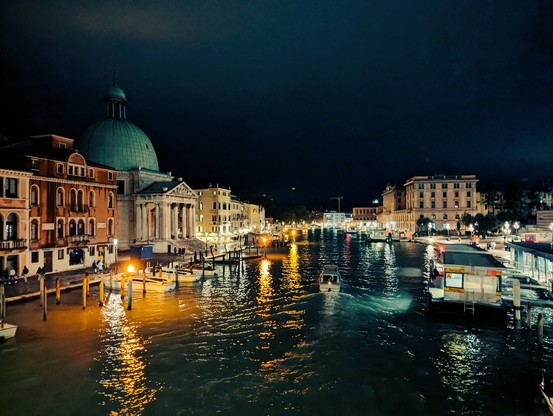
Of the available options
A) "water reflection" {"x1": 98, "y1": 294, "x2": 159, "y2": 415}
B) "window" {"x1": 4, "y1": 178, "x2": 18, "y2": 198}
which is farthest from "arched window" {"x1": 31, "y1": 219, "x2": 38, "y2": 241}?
"water reflection" {"x1": 98, "y1": 294, "x2": 159, "y2": 415}

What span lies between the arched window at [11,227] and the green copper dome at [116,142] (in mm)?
34770

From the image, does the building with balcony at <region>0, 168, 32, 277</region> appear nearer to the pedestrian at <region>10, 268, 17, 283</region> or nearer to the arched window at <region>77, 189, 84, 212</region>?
the pedestrian at <region>10, 268, 17, 283</region>

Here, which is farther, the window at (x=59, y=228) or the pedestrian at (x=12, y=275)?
the window at (x=59, y=228)

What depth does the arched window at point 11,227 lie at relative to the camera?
35469 mm

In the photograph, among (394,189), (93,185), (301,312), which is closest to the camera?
(301,312)

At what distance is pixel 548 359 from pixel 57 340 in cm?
2755

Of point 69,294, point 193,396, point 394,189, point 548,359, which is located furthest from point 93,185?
point 394,189

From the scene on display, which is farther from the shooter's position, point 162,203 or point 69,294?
point 162,203

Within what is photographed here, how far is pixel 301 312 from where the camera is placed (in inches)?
1195

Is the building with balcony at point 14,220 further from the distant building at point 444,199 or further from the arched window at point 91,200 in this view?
the distant building at point 444,199

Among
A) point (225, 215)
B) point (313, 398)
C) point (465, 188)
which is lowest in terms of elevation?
point (313, 398)

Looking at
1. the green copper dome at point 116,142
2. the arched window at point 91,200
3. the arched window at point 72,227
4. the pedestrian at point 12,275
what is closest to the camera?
the pedestrian at point 12,275

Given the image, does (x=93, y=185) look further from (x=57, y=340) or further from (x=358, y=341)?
(x=358, y=341)

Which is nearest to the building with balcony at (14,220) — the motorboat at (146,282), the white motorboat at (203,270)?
the motorboat at (146,282)
